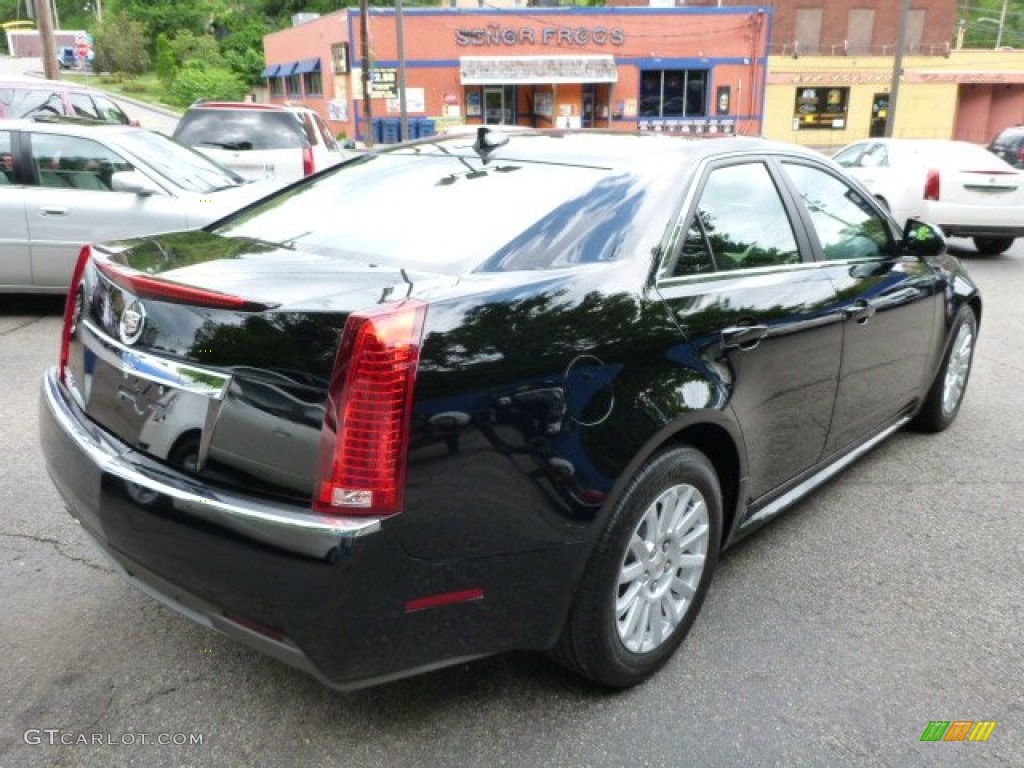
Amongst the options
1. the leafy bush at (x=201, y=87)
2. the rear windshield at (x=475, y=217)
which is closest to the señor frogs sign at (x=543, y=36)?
the leafy bush at (x=201, y=87)

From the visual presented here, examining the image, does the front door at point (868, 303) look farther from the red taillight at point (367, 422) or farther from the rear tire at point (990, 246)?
the rear tire at point (990, 246)

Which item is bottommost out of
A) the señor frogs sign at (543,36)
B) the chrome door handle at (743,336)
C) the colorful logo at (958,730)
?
the colorful logo at (958,730)

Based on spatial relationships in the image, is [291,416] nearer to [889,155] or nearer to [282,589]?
[282,589]

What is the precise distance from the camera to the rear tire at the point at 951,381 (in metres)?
4.73

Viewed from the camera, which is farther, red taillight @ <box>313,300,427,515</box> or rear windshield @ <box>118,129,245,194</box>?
rear windshield @ <box>118,129,245,194</box>

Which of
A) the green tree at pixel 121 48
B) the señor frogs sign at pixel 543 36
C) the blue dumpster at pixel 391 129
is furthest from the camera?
the green tree at pixel 121 48

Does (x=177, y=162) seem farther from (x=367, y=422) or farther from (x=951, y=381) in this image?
(x=367, y=422)

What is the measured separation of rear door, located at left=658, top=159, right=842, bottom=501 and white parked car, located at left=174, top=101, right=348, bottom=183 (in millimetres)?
8969

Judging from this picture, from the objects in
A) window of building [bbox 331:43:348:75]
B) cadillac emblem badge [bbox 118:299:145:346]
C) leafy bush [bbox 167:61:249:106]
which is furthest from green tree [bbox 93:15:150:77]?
cadillac emblem badge [bbox 118:299:145:346]

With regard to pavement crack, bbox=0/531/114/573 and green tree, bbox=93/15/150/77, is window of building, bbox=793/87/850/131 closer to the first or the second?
pavement crack, bbox=0/531/114/573

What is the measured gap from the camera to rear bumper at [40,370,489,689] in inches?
78.7

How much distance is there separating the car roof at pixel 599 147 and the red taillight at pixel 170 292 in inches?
51.9

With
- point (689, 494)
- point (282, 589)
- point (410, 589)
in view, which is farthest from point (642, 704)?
point (282, 589)

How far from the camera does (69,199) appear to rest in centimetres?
706
